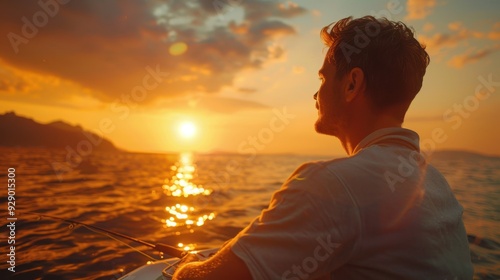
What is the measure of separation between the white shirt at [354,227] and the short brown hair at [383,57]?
0.60 metres

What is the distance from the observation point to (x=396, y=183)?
1.58 m

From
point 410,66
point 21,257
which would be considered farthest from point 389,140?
point 21,257

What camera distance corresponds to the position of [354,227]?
4.64 ft

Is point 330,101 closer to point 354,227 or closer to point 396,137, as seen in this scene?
point 396,137

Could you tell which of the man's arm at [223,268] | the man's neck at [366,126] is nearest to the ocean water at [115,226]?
the man's arm at [223,268]

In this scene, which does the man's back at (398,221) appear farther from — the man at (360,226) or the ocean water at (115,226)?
the ocean water at (115,226)

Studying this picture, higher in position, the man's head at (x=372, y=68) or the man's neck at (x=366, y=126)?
the man's head at (x=372, y=68)

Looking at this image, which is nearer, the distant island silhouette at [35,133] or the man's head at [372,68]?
the man's head at [372,68]

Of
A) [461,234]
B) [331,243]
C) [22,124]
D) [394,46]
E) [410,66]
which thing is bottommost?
[461,234]

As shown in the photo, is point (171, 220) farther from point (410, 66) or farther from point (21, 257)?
point (410, 66)

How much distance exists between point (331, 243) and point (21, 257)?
719 centimetres

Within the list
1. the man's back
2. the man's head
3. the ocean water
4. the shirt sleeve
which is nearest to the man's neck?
the man's head

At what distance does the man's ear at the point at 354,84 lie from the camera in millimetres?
2158

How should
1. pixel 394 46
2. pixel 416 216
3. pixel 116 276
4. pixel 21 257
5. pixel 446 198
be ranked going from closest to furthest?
1. pixel 416 216
2. pixel 446 198
3. pixel 394 46
4. pixel 116 276
5. pixel 21 257
